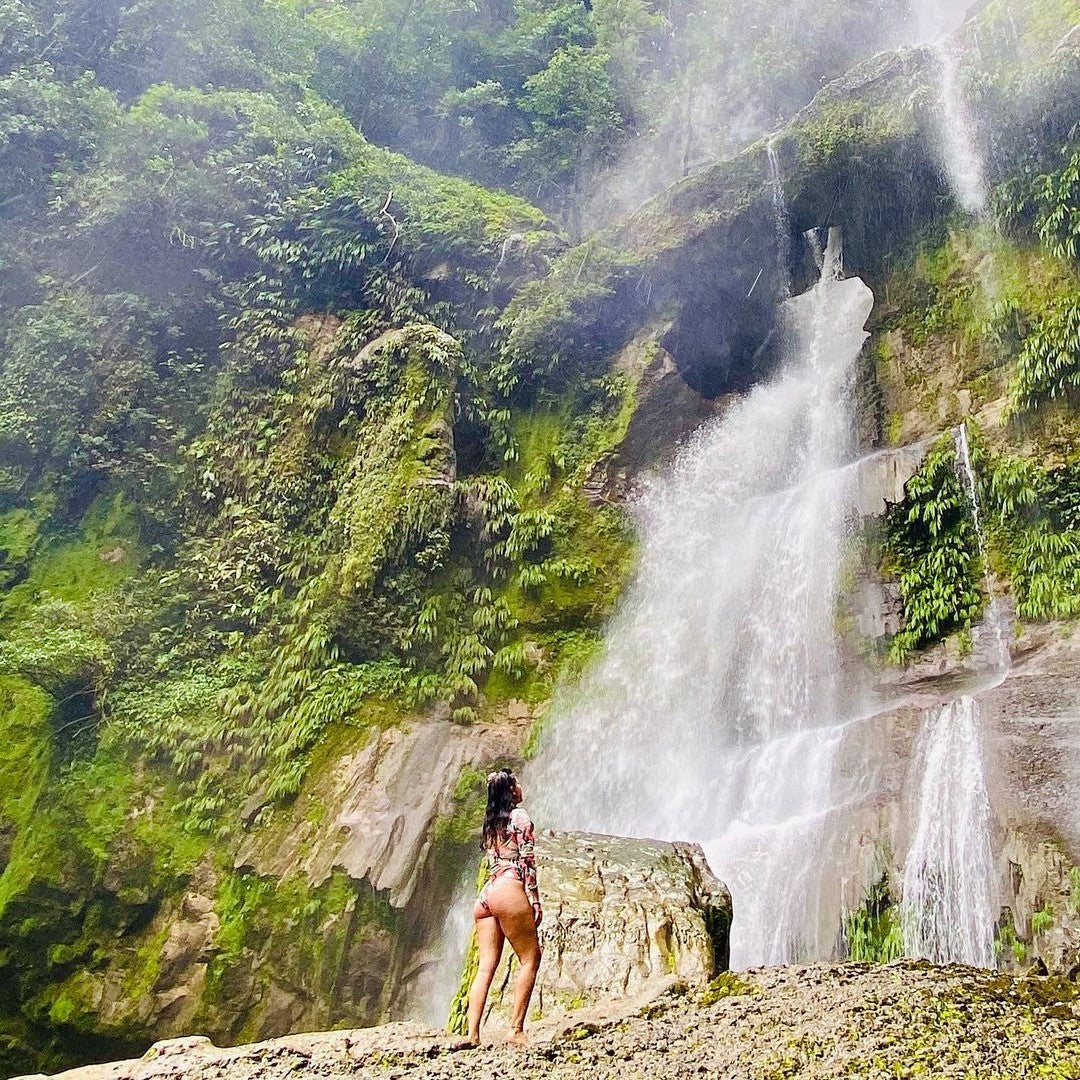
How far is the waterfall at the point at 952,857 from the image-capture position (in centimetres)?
738

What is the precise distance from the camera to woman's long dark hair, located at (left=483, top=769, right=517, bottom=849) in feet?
12.8

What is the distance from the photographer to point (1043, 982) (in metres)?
3.58

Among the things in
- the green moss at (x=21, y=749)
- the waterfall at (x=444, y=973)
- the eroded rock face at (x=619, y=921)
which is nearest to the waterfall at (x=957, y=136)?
the eroded rock face at (x=619, y=921)

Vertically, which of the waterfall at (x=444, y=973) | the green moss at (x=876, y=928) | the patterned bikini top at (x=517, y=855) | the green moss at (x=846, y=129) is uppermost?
the green moss at (x=846, y=129)

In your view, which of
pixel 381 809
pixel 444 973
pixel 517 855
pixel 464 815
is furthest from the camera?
pixel 464 815

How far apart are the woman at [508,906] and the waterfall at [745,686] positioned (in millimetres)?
4995

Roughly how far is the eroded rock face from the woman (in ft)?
2.91

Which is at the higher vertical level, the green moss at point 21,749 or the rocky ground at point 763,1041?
the green moss at point 21,749

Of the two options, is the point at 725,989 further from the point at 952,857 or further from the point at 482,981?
the point at 952,857

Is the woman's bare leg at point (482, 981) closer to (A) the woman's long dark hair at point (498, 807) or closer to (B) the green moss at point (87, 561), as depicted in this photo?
(A) the woman's long dark hair at point (498, 807)

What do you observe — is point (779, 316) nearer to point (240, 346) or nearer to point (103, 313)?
point (240, 346)

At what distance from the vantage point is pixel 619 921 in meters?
5.21

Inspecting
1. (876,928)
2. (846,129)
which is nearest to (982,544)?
(876,928)

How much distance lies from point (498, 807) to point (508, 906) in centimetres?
44
